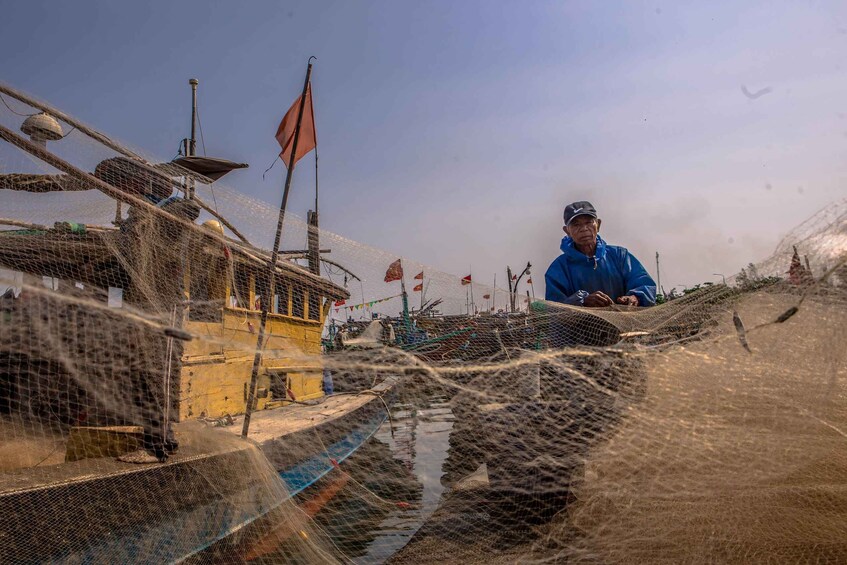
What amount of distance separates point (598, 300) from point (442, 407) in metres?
1.34

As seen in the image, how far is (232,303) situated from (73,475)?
3276mm

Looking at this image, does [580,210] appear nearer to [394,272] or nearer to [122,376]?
[394,272]

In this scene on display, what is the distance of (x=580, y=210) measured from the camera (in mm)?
4113

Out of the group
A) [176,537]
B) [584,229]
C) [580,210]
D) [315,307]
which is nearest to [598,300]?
[584,229]

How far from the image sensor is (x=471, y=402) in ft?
10.9

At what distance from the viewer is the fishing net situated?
8.84 ft

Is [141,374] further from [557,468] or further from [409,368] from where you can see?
[557,468]

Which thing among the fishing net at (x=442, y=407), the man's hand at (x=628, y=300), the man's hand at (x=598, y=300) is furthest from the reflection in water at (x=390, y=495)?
the man's hand at (x=628, y=300)

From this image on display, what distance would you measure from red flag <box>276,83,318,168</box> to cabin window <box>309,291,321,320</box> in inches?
166

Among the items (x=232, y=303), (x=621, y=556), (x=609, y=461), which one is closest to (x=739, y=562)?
(x=621, y=556)

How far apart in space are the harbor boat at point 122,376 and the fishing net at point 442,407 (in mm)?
16

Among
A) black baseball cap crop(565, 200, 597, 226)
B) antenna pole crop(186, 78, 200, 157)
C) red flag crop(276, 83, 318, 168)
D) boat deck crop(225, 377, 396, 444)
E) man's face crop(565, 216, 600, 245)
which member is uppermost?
antenna pole crop(186, 78, 200, 157)

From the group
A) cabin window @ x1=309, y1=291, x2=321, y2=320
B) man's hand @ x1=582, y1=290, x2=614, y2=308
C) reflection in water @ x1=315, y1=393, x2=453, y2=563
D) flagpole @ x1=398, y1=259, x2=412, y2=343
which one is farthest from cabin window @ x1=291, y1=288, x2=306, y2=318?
man's hand @ x1=582, y1=290, x2=614, y2=308

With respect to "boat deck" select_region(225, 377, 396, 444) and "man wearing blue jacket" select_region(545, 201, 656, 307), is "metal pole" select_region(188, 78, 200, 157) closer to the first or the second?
"boat deck" select_region(225, 377, 396, 444)
